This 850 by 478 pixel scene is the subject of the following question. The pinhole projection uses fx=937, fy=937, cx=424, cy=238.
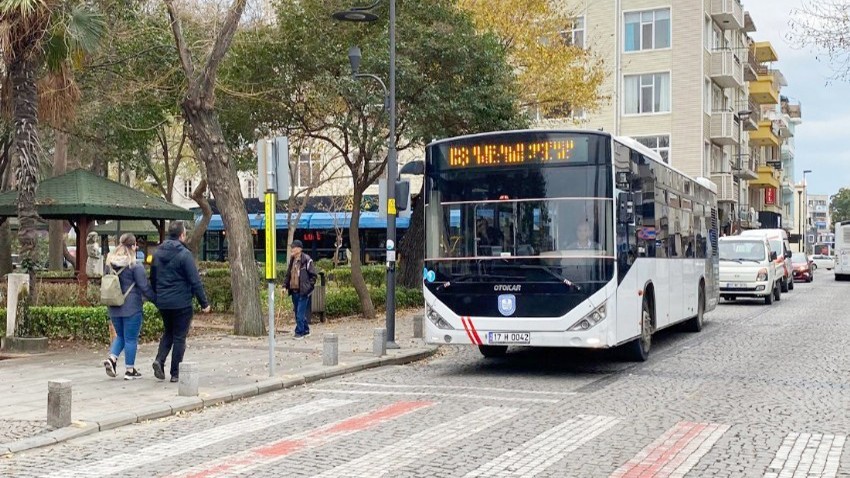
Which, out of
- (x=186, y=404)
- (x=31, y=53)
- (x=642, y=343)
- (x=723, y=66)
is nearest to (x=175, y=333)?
(x=186, y=404)

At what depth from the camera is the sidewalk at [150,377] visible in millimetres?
9070

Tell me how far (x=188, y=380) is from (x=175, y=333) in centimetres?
133

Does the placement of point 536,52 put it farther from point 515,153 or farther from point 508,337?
point 508,337

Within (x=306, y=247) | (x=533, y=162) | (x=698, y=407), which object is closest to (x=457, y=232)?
(x=533, y=162)

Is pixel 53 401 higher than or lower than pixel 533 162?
lower

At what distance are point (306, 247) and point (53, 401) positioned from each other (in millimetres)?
39313

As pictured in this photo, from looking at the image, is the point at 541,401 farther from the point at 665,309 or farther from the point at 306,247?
the point at 306,247

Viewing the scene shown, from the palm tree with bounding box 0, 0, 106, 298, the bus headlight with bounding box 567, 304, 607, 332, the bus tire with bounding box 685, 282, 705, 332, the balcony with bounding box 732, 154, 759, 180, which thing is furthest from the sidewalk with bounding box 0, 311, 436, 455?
the balcony with bounding box 732, 154, 759, 180

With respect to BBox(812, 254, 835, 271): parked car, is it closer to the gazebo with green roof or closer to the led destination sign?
the gazebo with green roof

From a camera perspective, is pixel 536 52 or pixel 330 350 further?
pixel 536 52

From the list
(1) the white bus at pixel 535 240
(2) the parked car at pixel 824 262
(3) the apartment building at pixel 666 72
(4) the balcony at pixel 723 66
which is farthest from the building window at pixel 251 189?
(2) the parked car at pixel 824 262

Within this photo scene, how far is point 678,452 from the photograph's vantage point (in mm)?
7566

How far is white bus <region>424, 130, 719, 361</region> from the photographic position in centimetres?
1165

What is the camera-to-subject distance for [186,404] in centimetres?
1000
